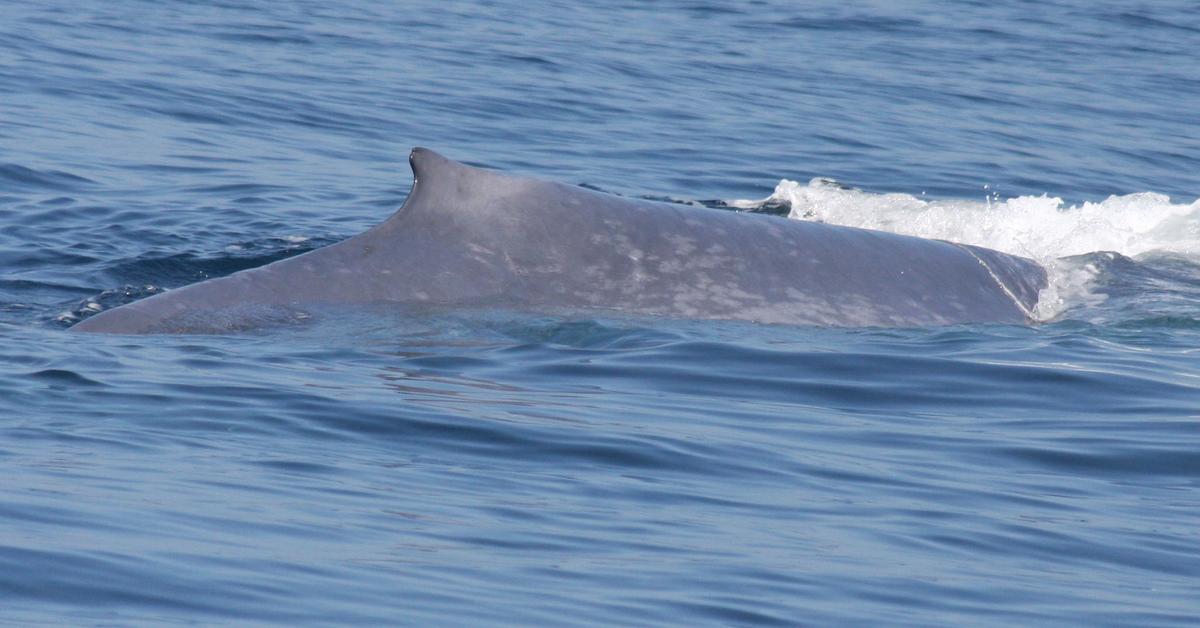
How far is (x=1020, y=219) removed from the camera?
1416 cm

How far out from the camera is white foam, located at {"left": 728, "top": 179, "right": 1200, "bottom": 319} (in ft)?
44.0

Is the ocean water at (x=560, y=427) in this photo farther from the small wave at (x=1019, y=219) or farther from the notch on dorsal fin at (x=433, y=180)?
the notch on dorsal fin at (x=433, y=180)

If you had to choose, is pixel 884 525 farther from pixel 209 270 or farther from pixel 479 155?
pixel 479 155

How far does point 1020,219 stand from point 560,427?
313 inches

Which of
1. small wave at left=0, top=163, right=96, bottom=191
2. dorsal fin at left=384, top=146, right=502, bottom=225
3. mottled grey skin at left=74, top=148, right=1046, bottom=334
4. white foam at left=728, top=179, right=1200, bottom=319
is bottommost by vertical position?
small wave at left=0, top=163, right=96, bottom=191

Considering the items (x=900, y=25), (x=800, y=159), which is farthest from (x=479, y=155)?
(x=900, y=25)

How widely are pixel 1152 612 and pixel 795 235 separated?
14.5 feet

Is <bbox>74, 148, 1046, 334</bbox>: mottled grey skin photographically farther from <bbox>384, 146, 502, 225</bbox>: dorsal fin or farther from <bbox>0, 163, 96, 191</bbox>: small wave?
<bbox>0, 163, 96, 191</bbox>: small wave

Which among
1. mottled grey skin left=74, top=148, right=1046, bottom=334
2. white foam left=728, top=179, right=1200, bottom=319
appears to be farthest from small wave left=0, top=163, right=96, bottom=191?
mottled grey skin left=74, top=148, right=1046, bottom=334

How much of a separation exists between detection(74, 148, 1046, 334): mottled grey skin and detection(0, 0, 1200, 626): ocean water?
5.8 inches

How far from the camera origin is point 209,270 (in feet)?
37.8

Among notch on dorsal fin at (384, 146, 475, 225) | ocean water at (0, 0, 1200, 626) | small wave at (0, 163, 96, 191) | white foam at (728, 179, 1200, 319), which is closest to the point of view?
ocean water at (0, 0, 1200, 626)

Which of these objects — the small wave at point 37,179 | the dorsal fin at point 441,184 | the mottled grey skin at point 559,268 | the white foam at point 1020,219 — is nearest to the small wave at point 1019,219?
the white foam at point 1020,219

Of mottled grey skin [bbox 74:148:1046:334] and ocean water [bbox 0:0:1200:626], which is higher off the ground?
mottled grey skin [bbox 74:148:1046:334]
